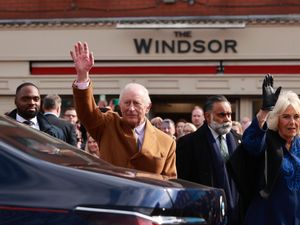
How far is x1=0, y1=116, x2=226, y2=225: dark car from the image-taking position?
3523 millimetres

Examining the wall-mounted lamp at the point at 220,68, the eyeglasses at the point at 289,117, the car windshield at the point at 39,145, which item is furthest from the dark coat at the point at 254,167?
the wall-mounted lamp at the point at 220,68

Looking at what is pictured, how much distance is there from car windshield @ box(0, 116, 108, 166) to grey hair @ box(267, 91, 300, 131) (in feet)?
5.53

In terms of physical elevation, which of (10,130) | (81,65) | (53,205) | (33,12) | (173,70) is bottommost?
(53,205)

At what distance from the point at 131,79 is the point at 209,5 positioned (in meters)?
2.84

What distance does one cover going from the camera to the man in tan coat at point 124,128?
5.32 m

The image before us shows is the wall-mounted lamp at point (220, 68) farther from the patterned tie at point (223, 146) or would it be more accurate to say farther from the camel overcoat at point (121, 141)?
the camel overcoat at point (121, 141)

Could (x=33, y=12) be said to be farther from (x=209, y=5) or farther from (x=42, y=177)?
(x=42, y=177)

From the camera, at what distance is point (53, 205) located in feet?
11.6

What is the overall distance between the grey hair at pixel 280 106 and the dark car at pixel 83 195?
1.73m

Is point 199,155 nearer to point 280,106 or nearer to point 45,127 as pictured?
point 280,106

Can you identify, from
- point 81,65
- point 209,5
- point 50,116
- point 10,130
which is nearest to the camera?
point 10,130

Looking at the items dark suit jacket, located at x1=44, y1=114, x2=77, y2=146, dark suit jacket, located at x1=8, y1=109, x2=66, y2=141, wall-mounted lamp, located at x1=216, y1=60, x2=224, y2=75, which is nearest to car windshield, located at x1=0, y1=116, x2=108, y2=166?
dark suit jacket, located at x1=8, y1=109, x2=66, y2=141

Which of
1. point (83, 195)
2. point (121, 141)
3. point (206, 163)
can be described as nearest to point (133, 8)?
point (206, 163)

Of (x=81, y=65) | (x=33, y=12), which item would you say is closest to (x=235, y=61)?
(x=33, y=12)
